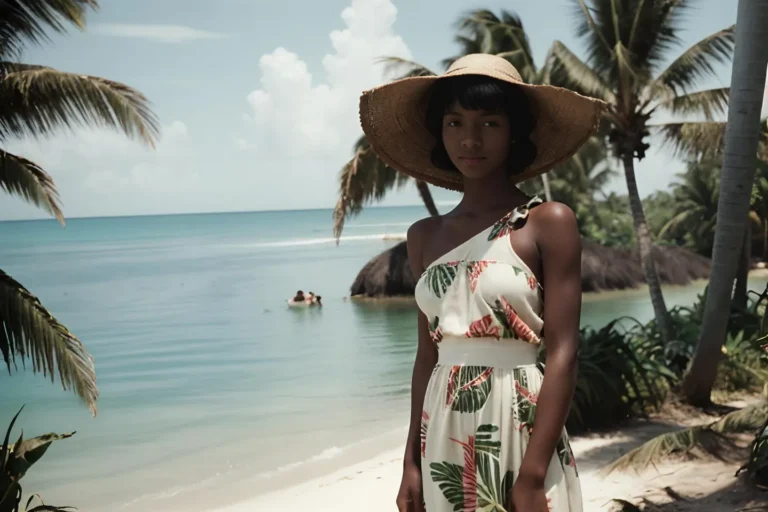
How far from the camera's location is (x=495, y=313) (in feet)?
5.35

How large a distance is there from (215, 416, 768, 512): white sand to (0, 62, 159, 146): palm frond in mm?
2967

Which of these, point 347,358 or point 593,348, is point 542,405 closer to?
point 593,348

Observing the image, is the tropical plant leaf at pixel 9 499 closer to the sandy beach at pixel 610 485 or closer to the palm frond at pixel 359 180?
the sandy beach at pixel 610 485

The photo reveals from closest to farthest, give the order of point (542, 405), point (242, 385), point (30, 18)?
point (542, 405), point (30, 18), point (242, 385)

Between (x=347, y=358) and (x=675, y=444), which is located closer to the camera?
(x=675, y=444)

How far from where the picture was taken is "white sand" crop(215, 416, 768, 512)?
416 cm

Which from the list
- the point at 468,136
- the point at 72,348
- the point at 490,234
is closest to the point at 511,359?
the point at 490,234

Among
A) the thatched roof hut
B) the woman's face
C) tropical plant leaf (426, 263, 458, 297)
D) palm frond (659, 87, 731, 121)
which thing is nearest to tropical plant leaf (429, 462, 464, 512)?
tropical plant leaf (426, 263, 458, 297)

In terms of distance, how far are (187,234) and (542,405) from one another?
82756 millimetres

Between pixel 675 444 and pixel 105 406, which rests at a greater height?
pixel 675 444

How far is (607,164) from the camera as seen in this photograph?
32.2 m

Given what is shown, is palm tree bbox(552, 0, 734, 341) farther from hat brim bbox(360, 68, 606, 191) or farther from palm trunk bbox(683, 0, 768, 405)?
hat brim bbox(360, 68, 606, 191)

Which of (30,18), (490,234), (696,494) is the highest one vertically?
(30,18)

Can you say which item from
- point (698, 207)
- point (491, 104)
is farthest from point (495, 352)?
point (698, 207)
